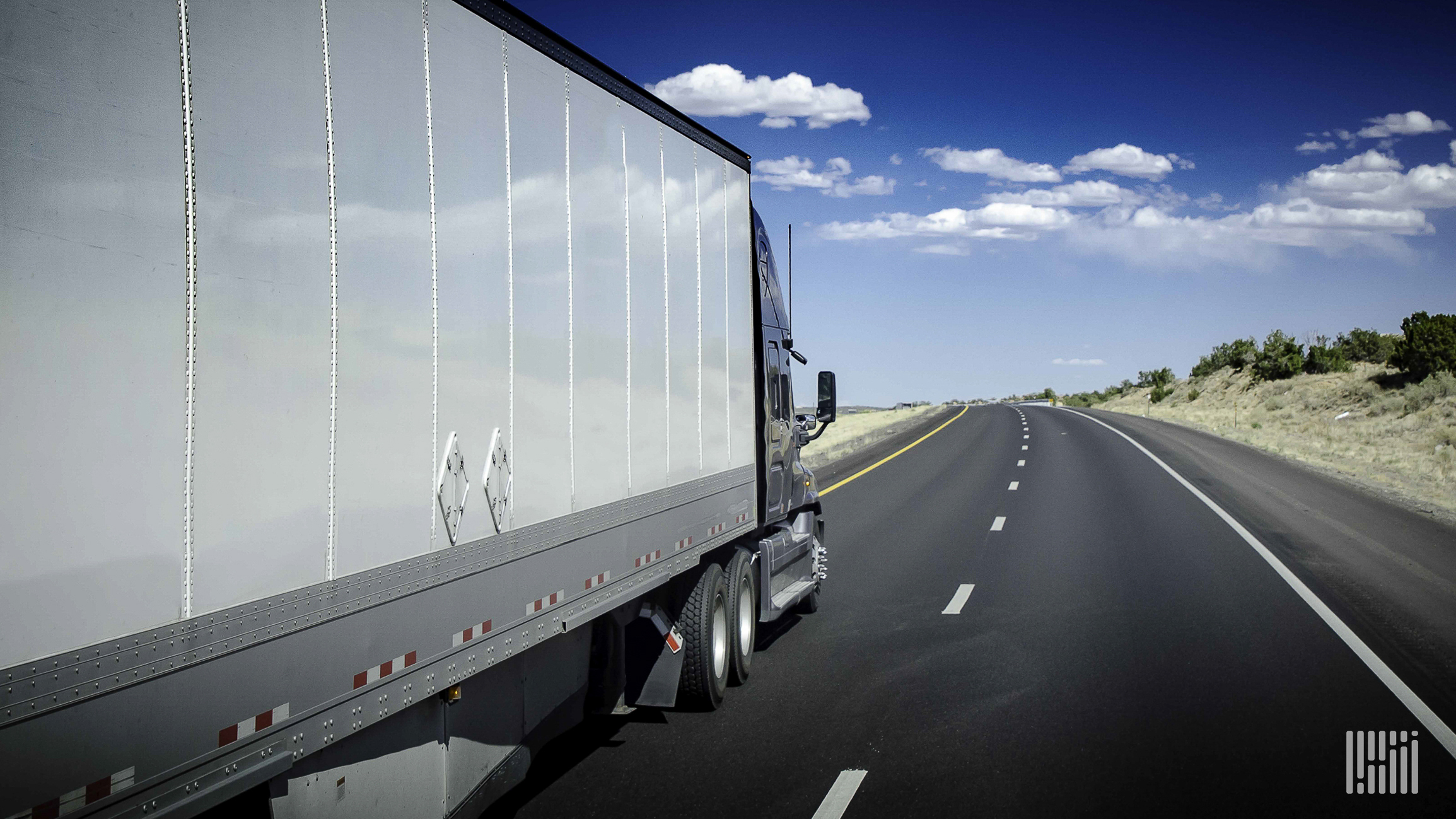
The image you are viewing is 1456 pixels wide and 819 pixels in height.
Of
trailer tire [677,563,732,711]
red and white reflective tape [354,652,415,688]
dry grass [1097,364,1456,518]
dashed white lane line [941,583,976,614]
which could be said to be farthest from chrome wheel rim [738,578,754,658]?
dry grass [1097,364,1456,518]

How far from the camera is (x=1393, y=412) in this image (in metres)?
45.3

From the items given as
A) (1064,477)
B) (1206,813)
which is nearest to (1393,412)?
(1064,477)

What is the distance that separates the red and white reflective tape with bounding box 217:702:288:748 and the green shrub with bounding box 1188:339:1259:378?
82668mm

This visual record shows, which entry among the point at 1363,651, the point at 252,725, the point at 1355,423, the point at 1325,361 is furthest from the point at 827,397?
the point at 1325,361

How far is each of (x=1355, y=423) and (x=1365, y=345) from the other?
24.2 metres

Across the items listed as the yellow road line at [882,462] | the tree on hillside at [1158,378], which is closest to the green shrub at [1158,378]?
the tree on hillside at [1158,378]

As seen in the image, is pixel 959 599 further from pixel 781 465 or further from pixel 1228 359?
pixel 1228 359

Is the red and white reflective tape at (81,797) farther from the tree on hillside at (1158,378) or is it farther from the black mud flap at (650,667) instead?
the tree on hillside at (1158,378)

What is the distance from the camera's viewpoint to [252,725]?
9.16 ft

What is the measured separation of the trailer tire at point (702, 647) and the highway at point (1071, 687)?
19 cm

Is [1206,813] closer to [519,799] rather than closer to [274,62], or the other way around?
[519,799]

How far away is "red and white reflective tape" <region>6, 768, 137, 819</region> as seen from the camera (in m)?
2.19

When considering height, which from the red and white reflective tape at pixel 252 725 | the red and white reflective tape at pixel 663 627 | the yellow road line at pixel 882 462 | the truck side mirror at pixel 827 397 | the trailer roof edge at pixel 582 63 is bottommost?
the yellow road line at pixel 882 462

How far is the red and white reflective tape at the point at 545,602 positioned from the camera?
171 inches
